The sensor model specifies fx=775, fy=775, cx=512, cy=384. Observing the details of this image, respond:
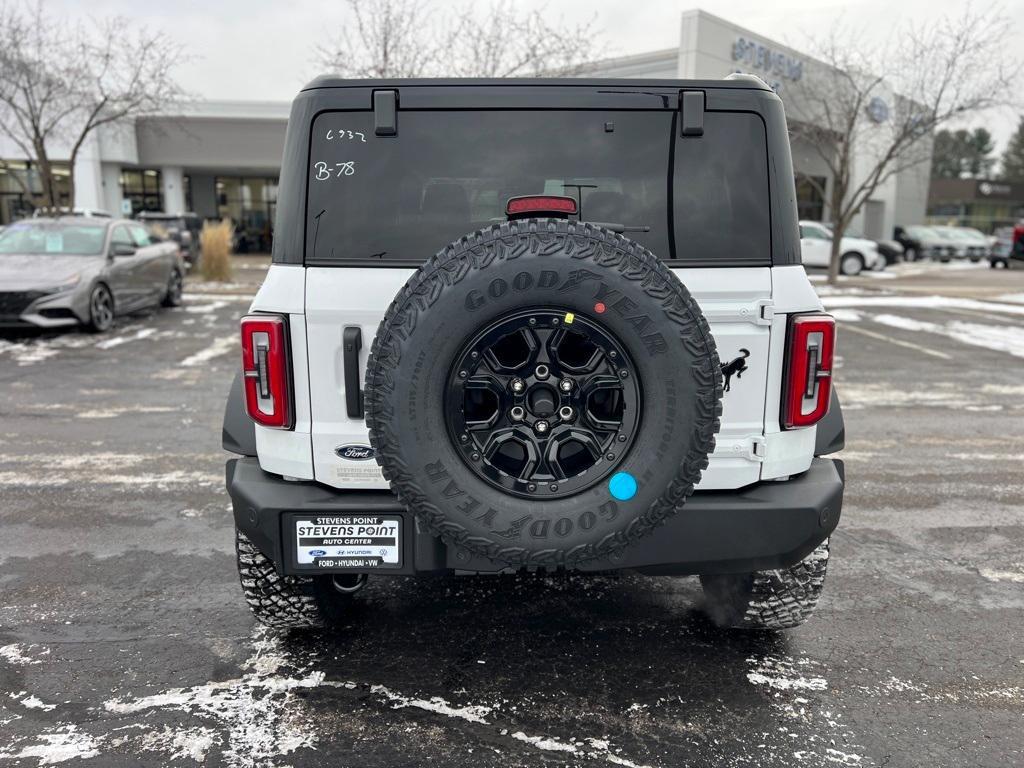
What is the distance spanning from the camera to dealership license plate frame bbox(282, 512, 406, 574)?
99.1 inches

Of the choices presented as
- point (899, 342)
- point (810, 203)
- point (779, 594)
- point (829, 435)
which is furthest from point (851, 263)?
point (779, 594)

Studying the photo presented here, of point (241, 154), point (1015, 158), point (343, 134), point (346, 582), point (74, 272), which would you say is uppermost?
point (1015, 158)

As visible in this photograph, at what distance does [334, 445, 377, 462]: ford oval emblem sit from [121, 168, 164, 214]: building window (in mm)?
37573

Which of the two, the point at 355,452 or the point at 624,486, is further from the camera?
the point at 355,452

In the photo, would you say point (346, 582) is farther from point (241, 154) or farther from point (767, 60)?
point (241, 154)

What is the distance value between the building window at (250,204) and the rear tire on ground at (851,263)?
2647cm

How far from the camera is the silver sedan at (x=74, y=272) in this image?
9.97m

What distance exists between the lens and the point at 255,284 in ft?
63.4

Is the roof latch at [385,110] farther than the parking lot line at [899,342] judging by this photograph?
A: No

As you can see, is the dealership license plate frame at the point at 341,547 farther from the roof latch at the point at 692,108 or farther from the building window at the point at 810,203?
the building window at the point at 810,203

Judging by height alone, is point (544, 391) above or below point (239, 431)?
above

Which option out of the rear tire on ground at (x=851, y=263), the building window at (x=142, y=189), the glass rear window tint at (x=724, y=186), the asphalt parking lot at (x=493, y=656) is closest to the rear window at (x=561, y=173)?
the glass rear window tint at (x=724, y=186)

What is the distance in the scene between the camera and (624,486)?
7.41ft

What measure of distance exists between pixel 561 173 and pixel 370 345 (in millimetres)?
885
